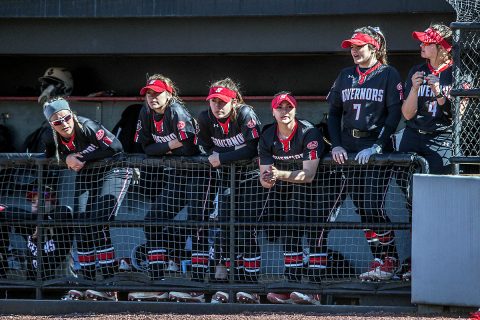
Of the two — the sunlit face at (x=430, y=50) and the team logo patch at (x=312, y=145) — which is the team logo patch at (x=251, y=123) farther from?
the sunlit face at (x=430, y=50)

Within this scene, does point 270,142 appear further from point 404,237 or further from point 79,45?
point 79,45

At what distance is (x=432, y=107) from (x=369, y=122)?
1.70ft

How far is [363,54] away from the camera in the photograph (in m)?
7.70

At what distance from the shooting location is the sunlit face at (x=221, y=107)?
770 cm

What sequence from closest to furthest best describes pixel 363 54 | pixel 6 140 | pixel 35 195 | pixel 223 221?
pixel 223 221 → pixel 363 54 → pixel 35 195 → pixel 6 140

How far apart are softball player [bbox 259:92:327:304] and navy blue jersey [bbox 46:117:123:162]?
1266 millimetres

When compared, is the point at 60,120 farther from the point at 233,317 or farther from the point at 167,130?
the point at 233,317

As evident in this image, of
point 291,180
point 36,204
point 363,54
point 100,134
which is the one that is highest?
point 363,54

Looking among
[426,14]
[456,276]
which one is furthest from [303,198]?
[426,14]

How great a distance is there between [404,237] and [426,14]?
382 cm

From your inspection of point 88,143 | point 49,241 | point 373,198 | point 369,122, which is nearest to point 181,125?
point 88,143

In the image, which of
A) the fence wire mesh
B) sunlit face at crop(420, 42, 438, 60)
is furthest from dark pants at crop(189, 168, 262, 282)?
the fence wire mesh

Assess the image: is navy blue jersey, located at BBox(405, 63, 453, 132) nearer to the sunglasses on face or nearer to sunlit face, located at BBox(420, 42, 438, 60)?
sunlit face, located at BBox(420, 42, 438, 60)

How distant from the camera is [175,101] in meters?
8.14
